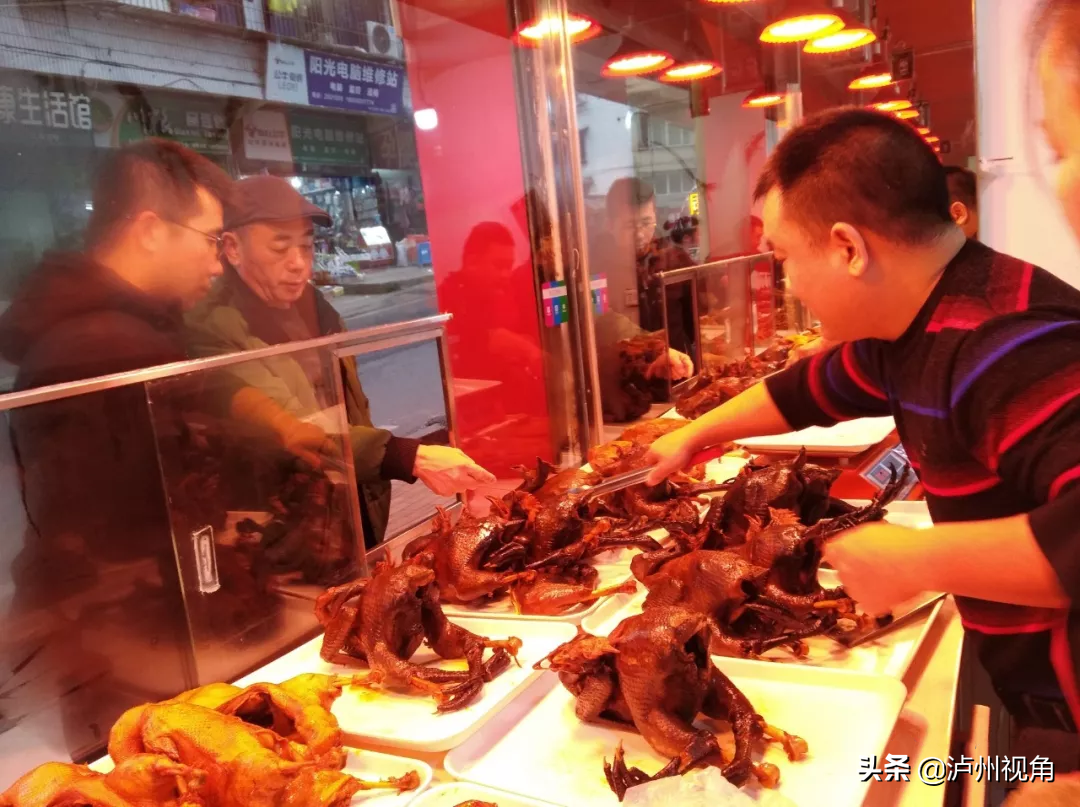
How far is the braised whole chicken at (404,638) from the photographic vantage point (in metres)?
1.44

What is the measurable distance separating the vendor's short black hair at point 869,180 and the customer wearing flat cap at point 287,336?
1.19 metres

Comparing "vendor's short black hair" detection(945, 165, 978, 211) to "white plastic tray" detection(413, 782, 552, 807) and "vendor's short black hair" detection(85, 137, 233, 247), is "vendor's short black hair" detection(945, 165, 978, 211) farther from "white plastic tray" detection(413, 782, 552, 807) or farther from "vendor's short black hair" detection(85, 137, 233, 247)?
"white plastic tray" detection(413, 782, 552, 807)

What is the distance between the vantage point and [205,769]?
3.58 ft

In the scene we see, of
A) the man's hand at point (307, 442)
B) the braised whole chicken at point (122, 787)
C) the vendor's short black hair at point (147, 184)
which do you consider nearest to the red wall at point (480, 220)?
the man's hand at point (307, 442)

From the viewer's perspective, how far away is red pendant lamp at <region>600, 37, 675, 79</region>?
3.81 meters

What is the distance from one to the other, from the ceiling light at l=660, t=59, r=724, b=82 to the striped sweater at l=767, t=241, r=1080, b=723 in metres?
3.02

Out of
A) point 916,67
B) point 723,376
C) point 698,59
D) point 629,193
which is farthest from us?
point 916,67

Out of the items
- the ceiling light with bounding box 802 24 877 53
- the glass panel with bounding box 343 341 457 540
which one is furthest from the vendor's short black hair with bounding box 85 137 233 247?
the ceiling light with bounding box 802 24 877 53

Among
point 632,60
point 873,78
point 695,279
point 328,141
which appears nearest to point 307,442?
point 328,141

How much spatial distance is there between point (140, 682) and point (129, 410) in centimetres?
57

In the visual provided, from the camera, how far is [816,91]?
5.65m

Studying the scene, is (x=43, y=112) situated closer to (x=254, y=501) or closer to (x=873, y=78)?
(x=254, y=501)

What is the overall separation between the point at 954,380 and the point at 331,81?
186 cm

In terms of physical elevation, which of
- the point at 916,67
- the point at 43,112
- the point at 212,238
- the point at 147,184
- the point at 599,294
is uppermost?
the point at 916,67
